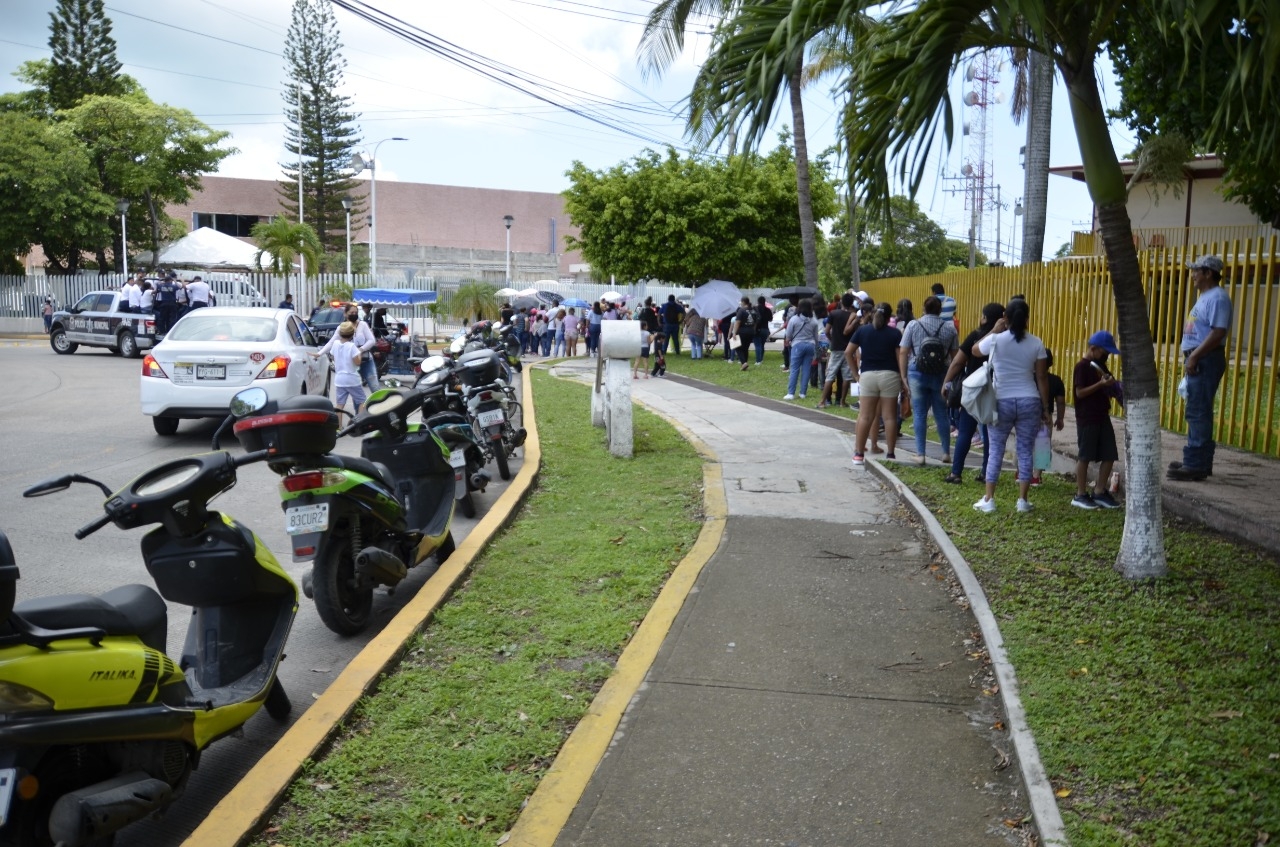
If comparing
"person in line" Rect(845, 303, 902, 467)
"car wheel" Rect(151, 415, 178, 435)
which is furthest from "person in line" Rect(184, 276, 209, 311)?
"person in line" Rect(845, 303, 902, 467)

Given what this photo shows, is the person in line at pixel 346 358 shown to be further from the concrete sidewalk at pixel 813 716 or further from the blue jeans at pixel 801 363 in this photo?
the blue jeans at pixel 801 363

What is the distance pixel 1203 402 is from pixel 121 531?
8.47 m

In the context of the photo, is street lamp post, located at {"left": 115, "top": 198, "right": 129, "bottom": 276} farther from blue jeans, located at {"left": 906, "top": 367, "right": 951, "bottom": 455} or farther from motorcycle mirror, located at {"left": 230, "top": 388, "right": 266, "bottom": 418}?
motorcycle mirror, located at {"left": 230, "top": 388, "right": 266, "bottom": 418}

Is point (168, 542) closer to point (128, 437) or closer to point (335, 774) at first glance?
point (335, 774)

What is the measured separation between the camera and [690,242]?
102 ft

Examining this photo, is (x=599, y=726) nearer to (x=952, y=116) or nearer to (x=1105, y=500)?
(x=952, y=116)

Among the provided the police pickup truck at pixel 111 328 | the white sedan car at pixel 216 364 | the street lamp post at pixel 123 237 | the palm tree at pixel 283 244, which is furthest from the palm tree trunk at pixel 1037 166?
the street lamp post at pixel 123 237

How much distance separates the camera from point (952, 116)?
6.36 meters

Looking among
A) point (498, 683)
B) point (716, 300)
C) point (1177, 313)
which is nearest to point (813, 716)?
point (498, 683)

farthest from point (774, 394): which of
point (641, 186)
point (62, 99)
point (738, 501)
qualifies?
point (62, 99)

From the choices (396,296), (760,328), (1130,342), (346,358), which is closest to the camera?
(1130,342)

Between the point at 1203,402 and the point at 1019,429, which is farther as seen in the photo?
the point at 1203,402

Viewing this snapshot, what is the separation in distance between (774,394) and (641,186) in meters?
13.7

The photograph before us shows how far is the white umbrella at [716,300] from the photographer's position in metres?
29.4
